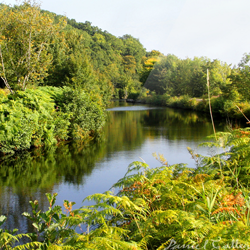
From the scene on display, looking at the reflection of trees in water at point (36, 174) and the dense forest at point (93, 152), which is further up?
the dense forest at point (93, 152)

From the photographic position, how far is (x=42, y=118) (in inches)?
509

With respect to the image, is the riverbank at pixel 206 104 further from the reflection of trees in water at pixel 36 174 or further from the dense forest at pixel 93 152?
the reflection of trees in water at pixel 36 174

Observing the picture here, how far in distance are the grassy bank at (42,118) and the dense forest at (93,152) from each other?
0.05 metres

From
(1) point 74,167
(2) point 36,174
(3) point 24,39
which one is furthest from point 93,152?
(3) point 24,39

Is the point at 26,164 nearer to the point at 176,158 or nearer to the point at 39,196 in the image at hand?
the point at 39,196

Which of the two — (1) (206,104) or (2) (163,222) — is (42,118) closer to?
(2) (163,222)

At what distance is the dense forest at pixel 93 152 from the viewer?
7.86 ft

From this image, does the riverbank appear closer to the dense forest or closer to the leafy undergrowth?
the dense forest

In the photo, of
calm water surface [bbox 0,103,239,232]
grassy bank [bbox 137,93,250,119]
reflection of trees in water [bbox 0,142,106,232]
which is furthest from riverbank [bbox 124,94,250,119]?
reflection of trees in water [bbox 0,142,106,232]

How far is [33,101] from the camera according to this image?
42.0 feet

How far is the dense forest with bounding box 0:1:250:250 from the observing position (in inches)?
94.3

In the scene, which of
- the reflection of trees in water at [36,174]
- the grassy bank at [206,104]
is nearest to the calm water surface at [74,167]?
the reflection of trees in water at [36,174]

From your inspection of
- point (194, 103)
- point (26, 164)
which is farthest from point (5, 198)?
point (194, 103)

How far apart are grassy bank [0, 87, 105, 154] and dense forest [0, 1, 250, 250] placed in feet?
0.16
